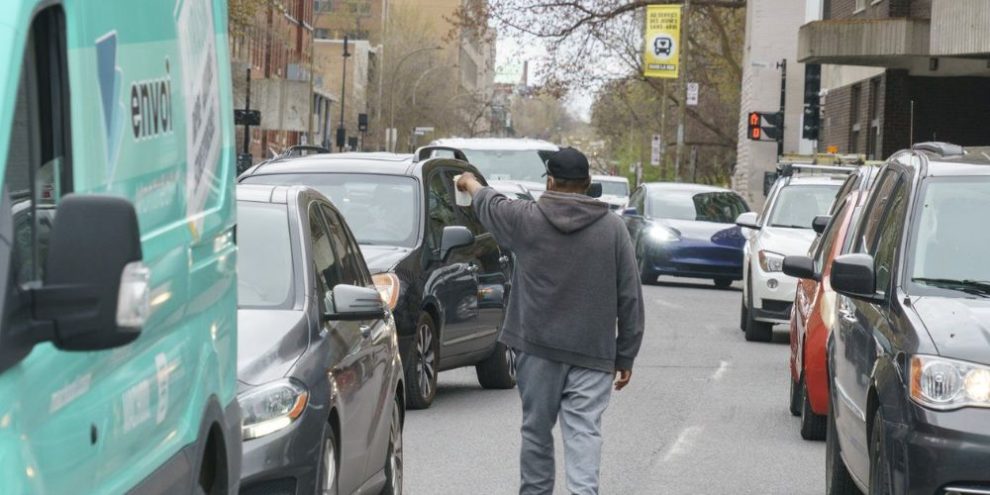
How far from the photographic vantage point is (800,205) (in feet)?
67.9

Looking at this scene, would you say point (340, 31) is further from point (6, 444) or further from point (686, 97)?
point (6, 444)

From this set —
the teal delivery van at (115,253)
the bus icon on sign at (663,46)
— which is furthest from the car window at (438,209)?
the bus icon on sign at (663,46)

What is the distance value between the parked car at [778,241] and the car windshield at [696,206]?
8.11 metres

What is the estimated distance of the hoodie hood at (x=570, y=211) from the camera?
7.73m

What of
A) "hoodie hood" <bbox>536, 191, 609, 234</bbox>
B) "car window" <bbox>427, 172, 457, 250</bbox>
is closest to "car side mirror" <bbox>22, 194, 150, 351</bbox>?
"hoodie hood" <bbox>536, 191, 609, 234</bbox>

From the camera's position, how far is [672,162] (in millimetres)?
82250

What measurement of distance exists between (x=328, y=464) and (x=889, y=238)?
2611 millimetres

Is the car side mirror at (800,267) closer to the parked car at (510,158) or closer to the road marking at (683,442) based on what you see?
the road marking at (683,442)

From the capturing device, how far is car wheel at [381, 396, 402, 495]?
8.69m

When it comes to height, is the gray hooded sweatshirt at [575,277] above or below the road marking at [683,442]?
above

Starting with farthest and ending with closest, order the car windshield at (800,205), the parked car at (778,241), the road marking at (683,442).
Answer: the car windshield at (800,205), the parked car at (778,241), the road marking at (683,442)

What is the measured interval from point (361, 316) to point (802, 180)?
13.8m

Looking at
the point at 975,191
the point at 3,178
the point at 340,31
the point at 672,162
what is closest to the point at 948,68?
the point at 975,191

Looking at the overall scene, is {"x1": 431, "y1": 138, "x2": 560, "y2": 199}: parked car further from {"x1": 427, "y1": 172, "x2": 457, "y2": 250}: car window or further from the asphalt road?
{"x1": 427, "y1": 172, "x2": 457, "y2": 250}: car window
